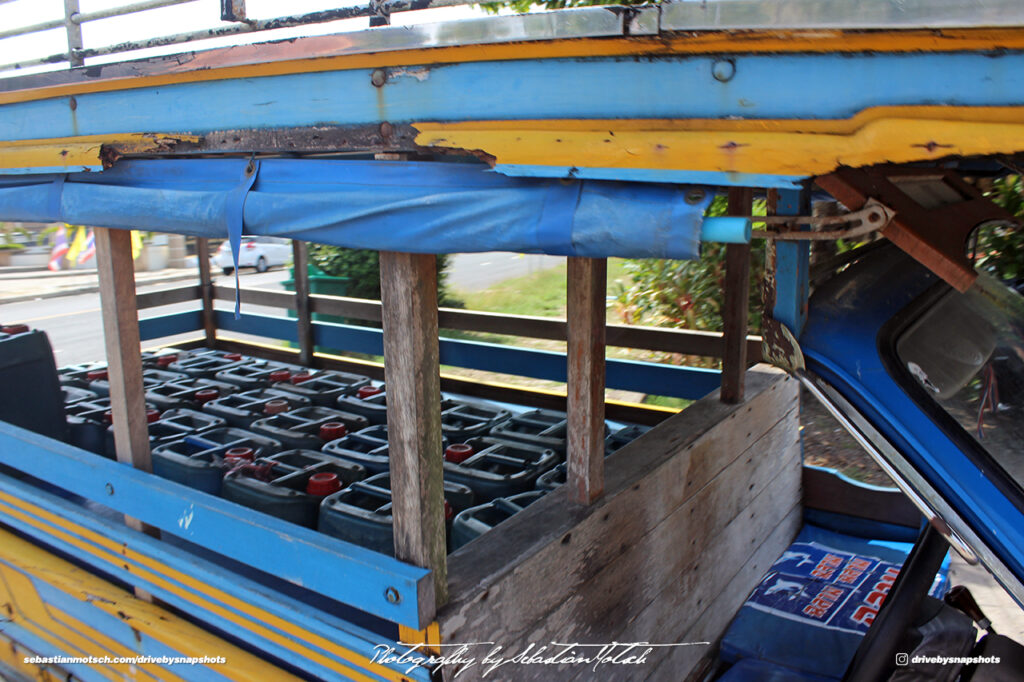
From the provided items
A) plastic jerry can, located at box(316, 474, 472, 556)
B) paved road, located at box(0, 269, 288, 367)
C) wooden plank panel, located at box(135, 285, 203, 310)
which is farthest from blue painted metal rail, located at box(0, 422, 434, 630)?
paved road, located at box(0, 269, 288, 367)

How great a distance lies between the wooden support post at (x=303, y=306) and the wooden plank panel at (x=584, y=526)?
3.23 metres

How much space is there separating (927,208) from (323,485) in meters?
2.23

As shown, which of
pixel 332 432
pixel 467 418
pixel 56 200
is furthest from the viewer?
pixel 467 418

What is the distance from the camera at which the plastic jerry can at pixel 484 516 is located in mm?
2609

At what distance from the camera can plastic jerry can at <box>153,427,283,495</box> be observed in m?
3.13

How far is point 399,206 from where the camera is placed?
1.75 metres

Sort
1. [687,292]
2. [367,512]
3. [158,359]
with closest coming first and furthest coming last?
[367,512] < [158,359] < [687,292]

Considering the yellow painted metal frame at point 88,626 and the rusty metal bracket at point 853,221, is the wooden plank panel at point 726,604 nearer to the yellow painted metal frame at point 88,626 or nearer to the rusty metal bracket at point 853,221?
the yellow painted metal frame at point 88,626

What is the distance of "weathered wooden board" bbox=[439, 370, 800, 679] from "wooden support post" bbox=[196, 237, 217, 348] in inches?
169

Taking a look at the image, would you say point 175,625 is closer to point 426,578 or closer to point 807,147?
point 426,578

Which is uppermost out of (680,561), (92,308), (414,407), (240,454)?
(414,407)

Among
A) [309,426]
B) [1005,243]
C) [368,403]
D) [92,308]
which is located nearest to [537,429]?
[368,403]

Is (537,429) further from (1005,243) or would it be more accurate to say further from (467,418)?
(1005,243)

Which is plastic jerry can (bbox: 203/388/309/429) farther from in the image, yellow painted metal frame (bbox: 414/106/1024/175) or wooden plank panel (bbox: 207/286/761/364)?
yellow painted metal frame (bbox: 414/106/1024/175)
